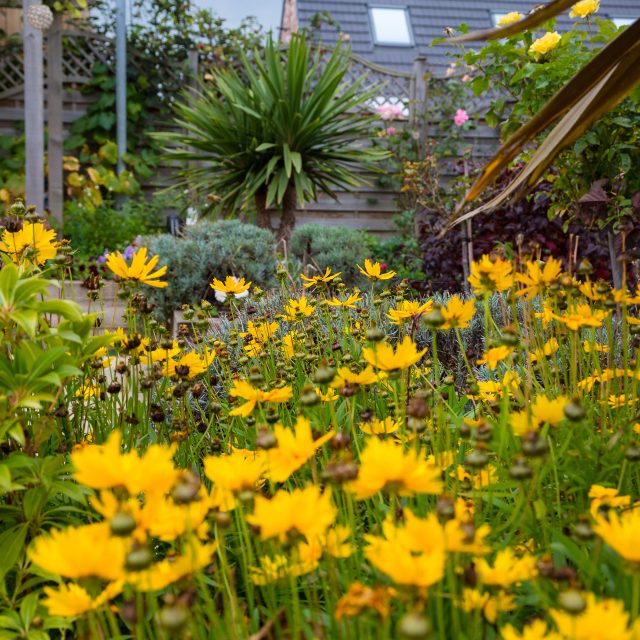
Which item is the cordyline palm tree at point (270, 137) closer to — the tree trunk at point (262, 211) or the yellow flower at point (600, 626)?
the tree trunk at point (262, 211)

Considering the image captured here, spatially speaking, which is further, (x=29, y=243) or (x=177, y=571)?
(x=29, y=243)

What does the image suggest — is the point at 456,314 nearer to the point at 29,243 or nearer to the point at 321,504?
the point at 321,504

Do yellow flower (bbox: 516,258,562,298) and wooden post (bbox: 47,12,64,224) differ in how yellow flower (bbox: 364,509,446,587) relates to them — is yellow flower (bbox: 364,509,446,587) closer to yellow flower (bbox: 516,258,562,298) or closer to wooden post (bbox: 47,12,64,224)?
yellow flower (bbox: 516,258,562,298)

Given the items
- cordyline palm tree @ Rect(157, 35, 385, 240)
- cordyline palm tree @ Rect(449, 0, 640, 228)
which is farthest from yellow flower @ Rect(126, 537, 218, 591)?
cordyline palm tree @ Rect(157, 35, 385, 240)

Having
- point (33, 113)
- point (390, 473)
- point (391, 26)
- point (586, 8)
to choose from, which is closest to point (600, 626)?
point (390, 473)

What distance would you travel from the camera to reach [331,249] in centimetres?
517

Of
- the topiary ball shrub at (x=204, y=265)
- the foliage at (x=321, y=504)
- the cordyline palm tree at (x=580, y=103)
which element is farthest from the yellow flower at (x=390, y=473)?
the topiary ball shrub at (x=204, y=265)

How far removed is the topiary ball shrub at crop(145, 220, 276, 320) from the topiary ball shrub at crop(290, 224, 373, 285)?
2.02 ft

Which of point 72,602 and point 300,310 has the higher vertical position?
point 300,310

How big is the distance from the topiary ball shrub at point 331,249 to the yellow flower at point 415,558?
4288 millimetres

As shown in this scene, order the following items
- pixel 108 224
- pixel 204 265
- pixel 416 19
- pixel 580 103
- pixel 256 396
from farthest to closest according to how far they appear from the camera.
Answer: pixel 416 19 < pixel 108 224 < pixel 204 265 < pixel 580 103 < pixel 256 396

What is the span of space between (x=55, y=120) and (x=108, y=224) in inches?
41.5

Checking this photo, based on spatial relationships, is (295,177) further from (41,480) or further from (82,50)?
(41,480)

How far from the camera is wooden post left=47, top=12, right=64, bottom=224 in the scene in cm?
618
